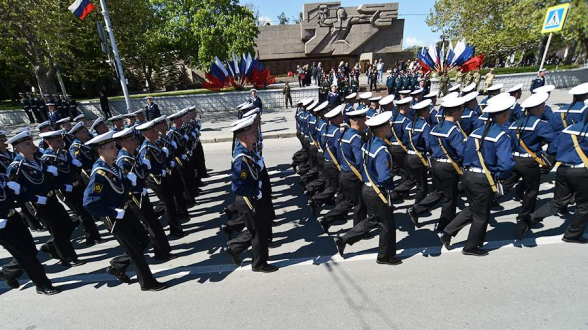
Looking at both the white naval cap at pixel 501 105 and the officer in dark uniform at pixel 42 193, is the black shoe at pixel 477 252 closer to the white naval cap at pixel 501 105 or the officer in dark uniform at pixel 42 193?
the white naval cap at pixel 501 105

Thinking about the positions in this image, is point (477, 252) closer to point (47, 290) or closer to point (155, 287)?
point (155, 287)

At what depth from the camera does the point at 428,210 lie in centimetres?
525

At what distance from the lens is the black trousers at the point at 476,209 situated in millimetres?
3883

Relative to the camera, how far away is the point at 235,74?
17.3m

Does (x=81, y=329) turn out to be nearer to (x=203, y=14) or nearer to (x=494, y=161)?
(x=494, y=161)

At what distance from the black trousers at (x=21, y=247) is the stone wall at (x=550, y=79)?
19.6 meters

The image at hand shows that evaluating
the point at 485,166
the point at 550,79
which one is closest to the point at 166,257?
the point at 485,166

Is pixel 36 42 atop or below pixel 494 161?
atop

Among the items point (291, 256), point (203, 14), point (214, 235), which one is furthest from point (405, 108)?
point (203, 14)

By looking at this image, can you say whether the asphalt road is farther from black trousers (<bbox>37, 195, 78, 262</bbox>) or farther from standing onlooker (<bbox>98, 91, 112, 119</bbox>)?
standing onlooker (<bbox>98, 91, 112, 119</bbox>)

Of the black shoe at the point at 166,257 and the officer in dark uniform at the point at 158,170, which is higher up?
the officer in dark uniform at the point at 158,170

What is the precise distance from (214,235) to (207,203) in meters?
1.59

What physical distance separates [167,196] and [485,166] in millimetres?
4800

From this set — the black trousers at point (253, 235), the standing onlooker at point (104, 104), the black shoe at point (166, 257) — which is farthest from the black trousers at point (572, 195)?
the standing onlooker at point (104, 104)
